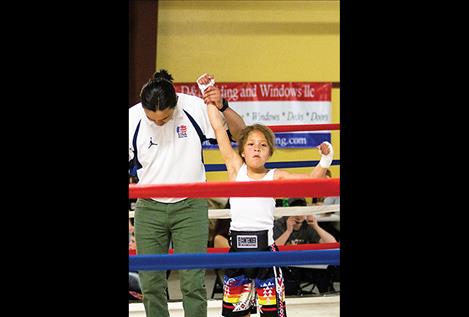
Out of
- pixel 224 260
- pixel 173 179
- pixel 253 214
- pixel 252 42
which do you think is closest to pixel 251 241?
pixel 253 214

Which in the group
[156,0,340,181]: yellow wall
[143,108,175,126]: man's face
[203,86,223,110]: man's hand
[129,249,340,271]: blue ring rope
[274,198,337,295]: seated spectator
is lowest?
[274,198,337,295]: seated spectator

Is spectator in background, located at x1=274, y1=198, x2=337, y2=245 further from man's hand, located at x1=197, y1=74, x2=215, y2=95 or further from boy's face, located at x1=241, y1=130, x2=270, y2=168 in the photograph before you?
man's hand, located at x1=197, y1=74, x2=215, y2=95

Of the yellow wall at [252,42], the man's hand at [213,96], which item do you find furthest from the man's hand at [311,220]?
the man's hand at [213,96]

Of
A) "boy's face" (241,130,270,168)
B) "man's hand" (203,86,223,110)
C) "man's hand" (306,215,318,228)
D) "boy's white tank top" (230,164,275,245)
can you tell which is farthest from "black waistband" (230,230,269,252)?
"man's hand" (306,215,318,228)

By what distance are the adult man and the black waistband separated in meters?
0.16

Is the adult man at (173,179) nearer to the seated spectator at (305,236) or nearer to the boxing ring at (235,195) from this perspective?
the boxing ring at (235,195)

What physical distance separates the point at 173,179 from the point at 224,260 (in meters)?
1.43

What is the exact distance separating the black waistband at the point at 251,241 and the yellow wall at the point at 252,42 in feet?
14.3

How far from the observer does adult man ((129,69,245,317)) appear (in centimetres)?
337
